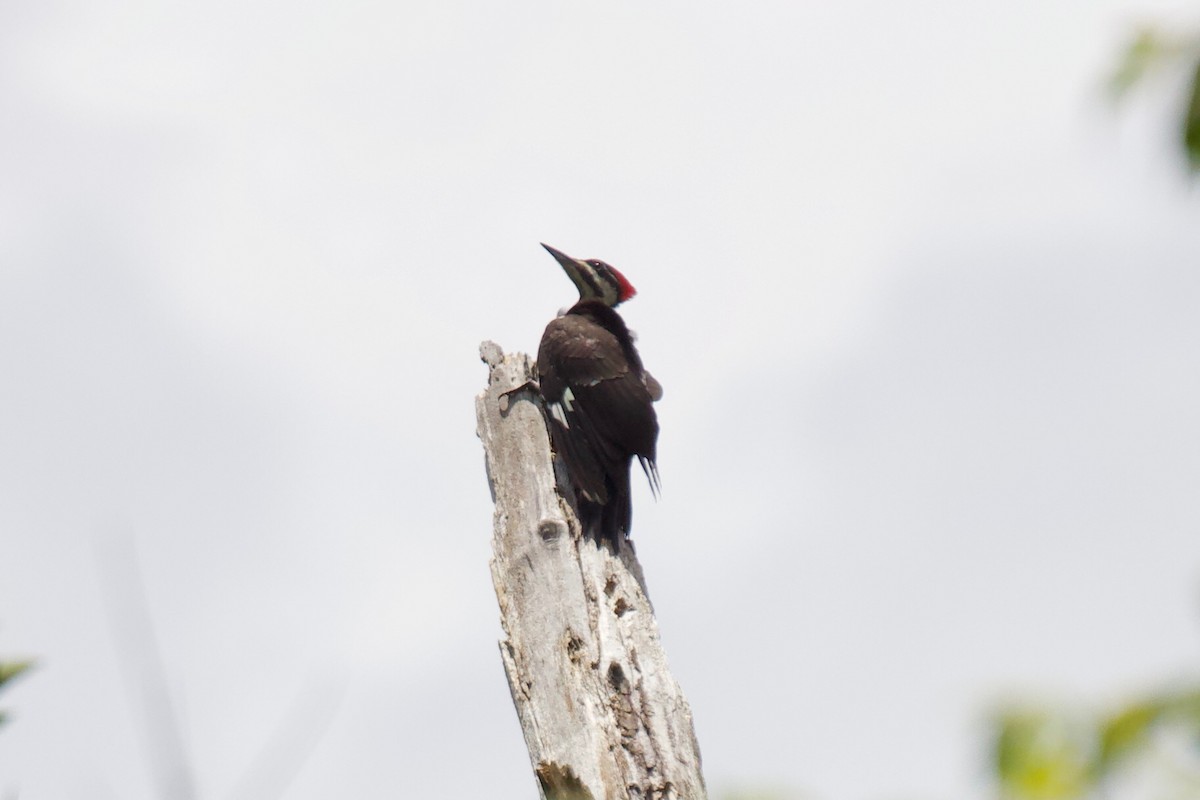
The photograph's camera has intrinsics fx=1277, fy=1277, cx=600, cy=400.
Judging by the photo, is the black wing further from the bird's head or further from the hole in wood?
the bird's head

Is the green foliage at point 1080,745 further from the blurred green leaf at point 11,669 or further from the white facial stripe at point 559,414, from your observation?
the white facial stripe at point 559,414

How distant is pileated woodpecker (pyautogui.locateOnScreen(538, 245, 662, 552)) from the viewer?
488 cm

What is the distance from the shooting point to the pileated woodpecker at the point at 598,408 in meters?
4.88

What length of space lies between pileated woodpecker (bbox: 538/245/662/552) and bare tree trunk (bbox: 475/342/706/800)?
0.39 ft

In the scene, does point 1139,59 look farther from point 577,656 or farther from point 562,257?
point 562,257

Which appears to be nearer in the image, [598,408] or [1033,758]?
[1033,758]

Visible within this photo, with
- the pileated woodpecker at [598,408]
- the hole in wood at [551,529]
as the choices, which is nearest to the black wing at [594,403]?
the pileated woodpecker at [598,408]

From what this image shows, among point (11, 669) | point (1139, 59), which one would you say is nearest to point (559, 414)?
point (11, 669)

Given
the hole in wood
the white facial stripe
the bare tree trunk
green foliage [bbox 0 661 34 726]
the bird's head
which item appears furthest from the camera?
the bird's head

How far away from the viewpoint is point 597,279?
24.7 feet

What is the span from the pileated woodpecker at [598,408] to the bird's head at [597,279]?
104cm

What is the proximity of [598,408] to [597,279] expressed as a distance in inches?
84.4

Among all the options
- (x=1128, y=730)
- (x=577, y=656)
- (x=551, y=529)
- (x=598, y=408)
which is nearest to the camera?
(x=1128, y=730)

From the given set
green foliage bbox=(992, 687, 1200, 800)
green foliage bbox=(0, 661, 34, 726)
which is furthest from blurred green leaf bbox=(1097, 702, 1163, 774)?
green foliage bbox=(0, 661, 34, 726)
